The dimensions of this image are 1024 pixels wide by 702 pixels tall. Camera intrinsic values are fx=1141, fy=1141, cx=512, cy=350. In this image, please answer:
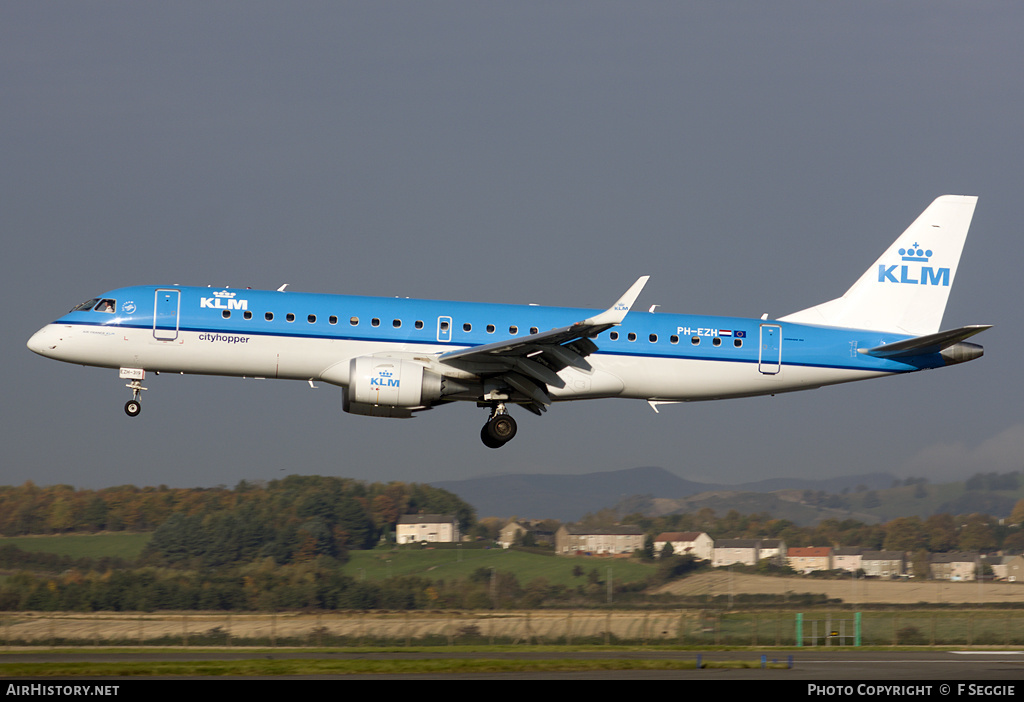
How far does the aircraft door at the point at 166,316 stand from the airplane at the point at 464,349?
3cm

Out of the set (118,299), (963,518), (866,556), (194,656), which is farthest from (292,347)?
(963,518)

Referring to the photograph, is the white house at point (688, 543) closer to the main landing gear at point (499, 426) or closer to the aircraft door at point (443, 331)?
the main landing gear at point (499, 426)

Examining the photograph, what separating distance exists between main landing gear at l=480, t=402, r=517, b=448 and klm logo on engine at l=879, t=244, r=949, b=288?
1314 centimetres

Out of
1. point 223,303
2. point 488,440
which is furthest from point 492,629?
point 223,303

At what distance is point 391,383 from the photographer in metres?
30.8

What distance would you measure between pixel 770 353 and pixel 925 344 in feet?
14.5

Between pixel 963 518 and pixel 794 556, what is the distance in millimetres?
11080

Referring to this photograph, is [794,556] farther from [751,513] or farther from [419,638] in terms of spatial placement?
[419,638]

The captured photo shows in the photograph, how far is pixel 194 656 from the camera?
33.1 m

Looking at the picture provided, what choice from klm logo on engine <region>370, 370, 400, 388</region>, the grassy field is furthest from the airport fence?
klm logo on engine <region>370, 370, 400, 388</region>

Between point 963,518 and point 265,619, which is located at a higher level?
point 963,518

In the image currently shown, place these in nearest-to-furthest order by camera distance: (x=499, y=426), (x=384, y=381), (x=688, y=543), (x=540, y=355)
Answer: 1. (x=384, y=381)
2. (x=540, y=355)
3. (x=499, y=426)
4. (x=688, y=543)

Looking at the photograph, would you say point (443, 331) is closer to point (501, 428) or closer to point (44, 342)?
point (501, 428)

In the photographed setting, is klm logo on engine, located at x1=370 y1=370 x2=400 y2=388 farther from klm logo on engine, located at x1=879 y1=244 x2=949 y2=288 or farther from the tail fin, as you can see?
klm logo on engine, located at x1=879 y1=244 x2=949 y2=288
